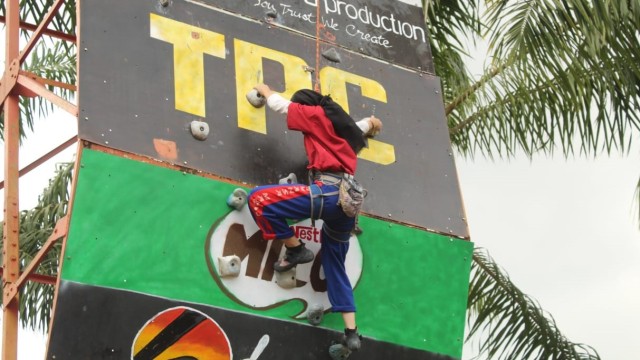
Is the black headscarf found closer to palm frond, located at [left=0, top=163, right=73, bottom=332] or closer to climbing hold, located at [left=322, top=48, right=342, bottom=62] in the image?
climbing hold, located at [left=322, top=48, right=342, bottom=62]

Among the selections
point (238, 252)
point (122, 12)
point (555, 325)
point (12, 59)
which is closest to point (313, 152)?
point (238, 252)

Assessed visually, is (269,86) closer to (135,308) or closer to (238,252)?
(238,252)

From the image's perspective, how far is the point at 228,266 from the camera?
33.8 ft

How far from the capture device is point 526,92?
14219 millimetres

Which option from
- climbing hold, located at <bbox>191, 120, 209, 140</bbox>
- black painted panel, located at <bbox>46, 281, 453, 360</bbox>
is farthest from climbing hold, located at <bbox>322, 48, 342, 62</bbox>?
black painted panel, located at <bbox>46, 281, 453, 360</bbox>

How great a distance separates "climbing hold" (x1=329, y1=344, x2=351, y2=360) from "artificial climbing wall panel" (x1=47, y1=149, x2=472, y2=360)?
92mm

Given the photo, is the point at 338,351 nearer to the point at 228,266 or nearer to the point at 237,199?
the point at 228,266

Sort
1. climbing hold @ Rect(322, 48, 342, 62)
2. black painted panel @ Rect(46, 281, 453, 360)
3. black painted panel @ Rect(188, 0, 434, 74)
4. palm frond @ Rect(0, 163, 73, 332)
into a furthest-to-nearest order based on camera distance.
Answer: palm frond @ Rect(0, 163, 73, 332), climbing hold @ Rect(322, 48, 342, 62), black painted panel @ Rect(188, 0, 434, 74), black painted panel @ Rect(46, 281, 453, 360)

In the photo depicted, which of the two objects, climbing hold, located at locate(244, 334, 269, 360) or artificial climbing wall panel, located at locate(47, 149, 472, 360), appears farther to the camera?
climbing hold, located at locate(244, 334, 269, 360)

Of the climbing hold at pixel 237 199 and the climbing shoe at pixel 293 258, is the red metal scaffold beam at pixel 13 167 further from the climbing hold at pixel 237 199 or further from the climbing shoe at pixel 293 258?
the climbing shoe at pixel 293 258

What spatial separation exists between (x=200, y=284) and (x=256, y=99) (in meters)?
1.67

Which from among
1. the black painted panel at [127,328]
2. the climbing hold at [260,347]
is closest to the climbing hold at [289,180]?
the black painted panel at [127,328]

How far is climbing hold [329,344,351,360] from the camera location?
10.6 m

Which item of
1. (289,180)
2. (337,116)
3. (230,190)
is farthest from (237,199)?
(337,116)
